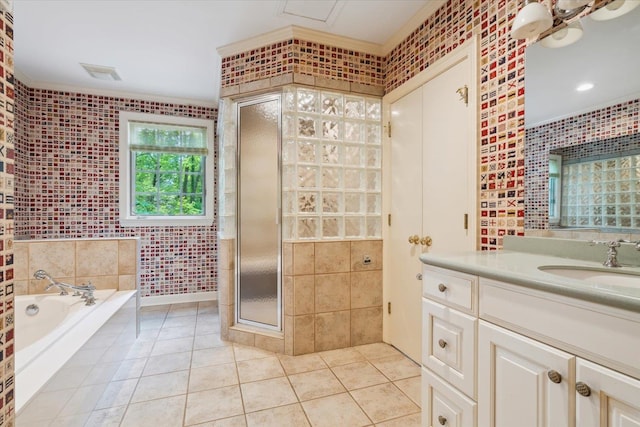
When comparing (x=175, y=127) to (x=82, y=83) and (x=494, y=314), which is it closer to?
(x=82, y=83)

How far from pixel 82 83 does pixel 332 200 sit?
2.97 meters

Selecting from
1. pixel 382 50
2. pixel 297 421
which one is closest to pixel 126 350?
pixel 297 421

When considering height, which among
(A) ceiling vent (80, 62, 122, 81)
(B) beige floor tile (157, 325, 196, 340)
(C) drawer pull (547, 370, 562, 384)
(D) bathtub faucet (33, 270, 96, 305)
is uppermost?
(A) ceiling vent (80, 62, 122, 81)

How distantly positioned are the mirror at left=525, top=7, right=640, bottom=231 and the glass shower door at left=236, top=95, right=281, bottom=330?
162cm

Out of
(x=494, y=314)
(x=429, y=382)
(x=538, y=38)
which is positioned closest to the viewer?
(x=494, y=314)

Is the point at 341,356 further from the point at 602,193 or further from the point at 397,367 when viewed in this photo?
the point at 602,193

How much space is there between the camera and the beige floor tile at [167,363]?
205 cm

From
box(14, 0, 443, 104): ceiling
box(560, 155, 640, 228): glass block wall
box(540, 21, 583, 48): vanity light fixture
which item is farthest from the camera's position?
box(14, 0, 443, 104): ceiling

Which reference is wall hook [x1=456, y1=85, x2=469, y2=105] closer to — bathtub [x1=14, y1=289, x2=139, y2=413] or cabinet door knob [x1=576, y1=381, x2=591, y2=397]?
cabinet door knob [x1=576, y1=381, x2=591, y2=397]

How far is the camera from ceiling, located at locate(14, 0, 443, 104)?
1.97 m

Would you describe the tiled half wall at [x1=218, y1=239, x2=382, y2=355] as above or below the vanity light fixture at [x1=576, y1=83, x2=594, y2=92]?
below

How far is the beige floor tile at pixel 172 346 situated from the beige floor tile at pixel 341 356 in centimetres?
109

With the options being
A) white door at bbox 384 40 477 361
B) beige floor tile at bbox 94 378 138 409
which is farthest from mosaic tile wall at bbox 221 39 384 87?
beige floor tile at bbox 94 378 138 409

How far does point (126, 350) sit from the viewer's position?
7.42ft
